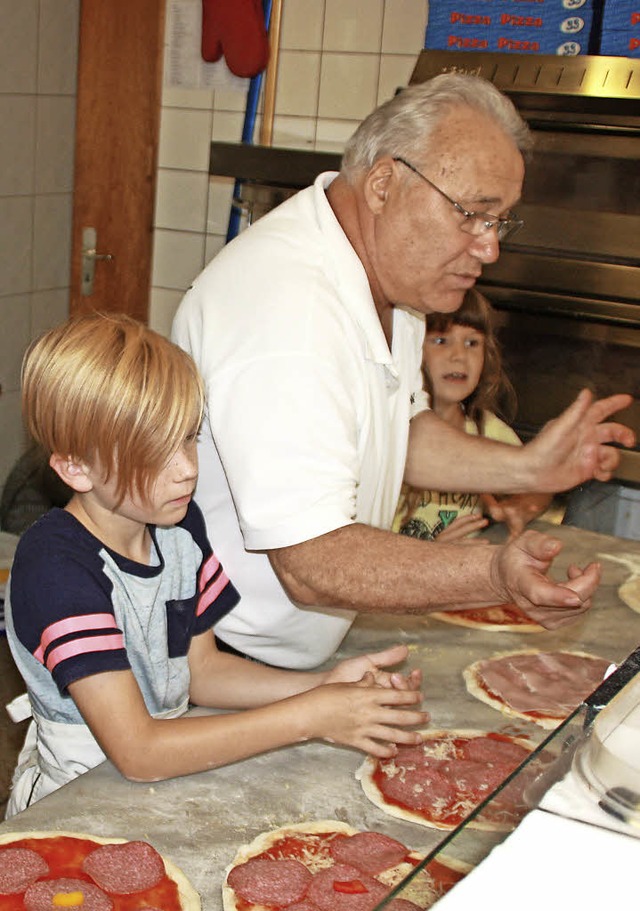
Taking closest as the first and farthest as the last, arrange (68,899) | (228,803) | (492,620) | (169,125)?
(68,899), (228,803), (492,620), (169,125)

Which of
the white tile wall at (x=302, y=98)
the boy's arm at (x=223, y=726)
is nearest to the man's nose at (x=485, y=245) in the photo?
the boy's arm at (x=223, y=726)

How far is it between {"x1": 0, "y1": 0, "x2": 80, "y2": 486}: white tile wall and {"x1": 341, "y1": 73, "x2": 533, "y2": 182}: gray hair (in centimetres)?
240

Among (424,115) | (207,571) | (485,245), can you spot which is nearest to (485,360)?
(485,245)

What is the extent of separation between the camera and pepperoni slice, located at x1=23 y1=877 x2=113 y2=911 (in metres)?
1.05

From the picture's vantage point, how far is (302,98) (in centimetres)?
362

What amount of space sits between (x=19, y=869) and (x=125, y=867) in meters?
0.10

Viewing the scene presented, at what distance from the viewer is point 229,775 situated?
127cm

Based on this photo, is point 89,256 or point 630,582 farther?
point 89,256

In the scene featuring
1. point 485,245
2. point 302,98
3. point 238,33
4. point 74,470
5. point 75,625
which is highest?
point 238,33

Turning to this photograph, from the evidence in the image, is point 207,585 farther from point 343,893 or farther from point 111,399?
point 343,893

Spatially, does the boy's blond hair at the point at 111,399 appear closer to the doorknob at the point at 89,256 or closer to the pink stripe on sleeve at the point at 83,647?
the pink stripe on sleeve at the point at 83,647

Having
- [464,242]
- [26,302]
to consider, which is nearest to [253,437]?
[464,242]

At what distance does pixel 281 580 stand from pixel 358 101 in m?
2.45

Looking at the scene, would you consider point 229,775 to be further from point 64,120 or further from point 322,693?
point 64,120
